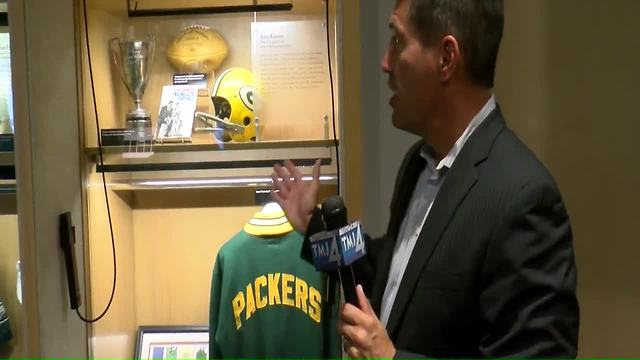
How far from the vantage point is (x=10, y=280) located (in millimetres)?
2143

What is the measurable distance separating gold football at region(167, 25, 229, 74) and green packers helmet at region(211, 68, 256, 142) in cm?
11

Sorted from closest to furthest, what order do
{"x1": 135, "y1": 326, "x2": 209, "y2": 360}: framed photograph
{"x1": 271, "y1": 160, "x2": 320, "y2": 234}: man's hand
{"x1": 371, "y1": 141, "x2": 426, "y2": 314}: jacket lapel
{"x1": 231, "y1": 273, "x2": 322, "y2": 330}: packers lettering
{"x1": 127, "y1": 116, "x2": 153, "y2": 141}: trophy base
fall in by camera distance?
{"x1": 371, "y1": 141, "x2": 426, "y2": 314}: jacket lapel < {"x1": 271, "y1": 160, "x2": 320, "y2": 234}: man's hand < {"x1": 231, "y1": 273, "x2": 322, "y2": 330}: packers lettering < {"x1": 127, "y1": 116, "x2": 153, "y2": 141}: trophy base < {"x1": 135, "y1": 326, "x2": 209, "y2": 360}: framed photograph

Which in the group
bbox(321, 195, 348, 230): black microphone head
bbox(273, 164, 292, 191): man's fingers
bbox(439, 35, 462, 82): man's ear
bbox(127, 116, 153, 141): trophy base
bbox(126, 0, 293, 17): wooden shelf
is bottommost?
bbox(321, 195, 348, 230): black microphone head

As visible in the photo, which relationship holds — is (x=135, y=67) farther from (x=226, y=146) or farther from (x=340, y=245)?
(x=340, y=245)

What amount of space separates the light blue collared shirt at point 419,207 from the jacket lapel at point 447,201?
0.03 meters

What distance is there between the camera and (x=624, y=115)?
196 centimetres

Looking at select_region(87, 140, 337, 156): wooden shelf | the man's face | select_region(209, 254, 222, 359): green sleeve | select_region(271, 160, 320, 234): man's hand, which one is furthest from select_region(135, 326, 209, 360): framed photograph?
the man's face

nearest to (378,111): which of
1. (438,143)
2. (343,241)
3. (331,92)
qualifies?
(331,92)

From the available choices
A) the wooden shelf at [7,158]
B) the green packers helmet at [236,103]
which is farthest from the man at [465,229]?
the wooden shelf at [7,158]

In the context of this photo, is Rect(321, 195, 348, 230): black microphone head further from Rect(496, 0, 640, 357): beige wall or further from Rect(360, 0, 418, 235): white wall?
Rect(496, 0, 640, 357): beige wall

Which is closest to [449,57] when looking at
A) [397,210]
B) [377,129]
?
[397,210]

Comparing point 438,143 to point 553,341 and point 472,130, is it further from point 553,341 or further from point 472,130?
point 553,341

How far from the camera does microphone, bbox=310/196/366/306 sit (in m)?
1.26

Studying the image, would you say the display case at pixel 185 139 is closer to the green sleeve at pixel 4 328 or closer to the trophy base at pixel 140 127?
the trophy base at pixel 140 127
